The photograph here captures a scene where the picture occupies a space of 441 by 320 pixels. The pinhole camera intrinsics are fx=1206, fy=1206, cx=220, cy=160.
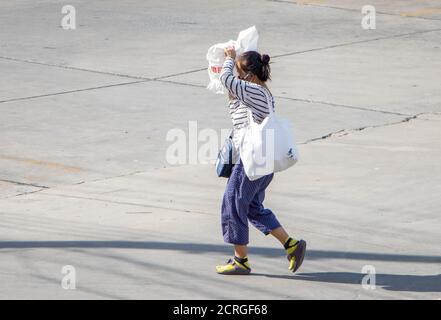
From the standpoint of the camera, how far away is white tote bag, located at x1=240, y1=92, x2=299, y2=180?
794 centimetres

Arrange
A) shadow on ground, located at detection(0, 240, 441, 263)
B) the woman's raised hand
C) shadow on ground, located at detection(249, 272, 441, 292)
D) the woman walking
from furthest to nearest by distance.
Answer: shadow on ground, located at detection(0, 240, 441, 263)
the woman's raised hand
the woman walking
shadow on ground, located at detection(249, 272, 441, 292)

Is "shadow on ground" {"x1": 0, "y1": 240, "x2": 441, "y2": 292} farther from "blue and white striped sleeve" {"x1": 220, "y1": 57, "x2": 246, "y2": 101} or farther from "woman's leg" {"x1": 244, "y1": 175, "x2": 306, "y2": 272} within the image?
"blue and white striped sleeve" {"x1": 220, "y1": 57, "x2": 246, "y2": 101}

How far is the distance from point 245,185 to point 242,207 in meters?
0.15

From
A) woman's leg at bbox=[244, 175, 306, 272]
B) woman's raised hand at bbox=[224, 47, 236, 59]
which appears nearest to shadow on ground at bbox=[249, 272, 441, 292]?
woman's leg at bbox=[244, 175, 306, 272]

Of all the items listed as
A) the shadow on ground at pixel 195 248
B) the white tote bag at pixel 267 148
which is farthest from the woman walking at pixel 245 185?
the shadow on ground at pixel 195 248

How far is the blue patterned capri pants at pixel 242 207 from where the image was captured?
320 inches

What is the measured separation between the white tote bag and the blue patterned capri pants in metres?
0.15

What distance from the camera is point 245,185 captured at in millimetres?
8109

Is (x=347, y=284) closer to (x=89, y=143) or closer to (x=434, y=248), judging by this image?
(x=434, y=248)

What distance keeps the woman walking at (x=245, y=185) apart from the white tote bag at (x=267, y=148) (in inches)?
4.2

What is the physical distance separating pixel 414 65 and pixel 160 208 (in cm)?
719

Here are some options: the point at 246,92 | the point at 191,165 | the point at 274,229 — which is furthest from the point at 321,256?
the point at 191,165

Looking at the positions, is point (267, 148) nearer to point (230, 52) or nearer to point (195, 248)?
point (230, 52)
